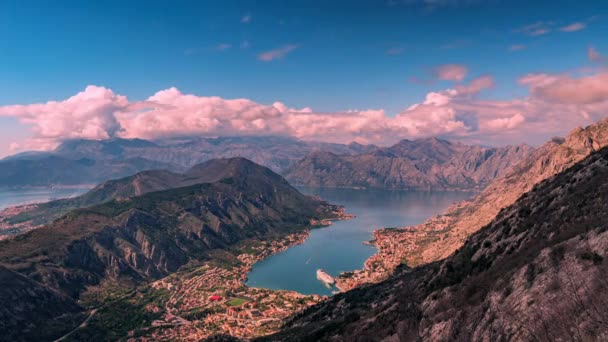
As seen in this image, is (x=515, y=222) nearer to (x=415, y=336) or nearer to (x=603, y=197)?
(x=603, y=197)

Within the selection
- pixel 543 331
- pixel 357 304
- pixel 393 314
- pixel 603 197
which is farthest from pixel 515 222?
pixel 543 331

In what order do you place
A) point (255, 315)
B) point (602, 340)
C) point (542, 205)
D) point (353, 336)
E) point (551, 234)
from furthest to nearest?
point (255, 315)
point (542, 205)
point (353, 336)
point (551, 234)
point (602, 340)

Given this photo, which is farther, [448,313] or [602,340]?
Answer: [448,313]

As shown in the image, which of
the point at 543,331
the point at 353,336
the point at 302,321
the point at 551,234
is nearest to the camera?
the point at 543,331

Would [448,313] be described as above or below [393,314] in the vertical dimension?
above

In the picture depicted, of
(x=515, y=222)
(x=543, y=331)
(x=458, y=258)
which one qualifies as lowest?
(x=458, y=258)

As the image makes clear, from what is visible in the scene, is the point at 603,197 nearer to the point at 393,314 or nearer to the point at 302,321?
the point at 393,314

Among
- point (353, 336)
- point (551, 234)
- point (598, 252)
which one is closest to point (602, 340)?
point (598, 252)
